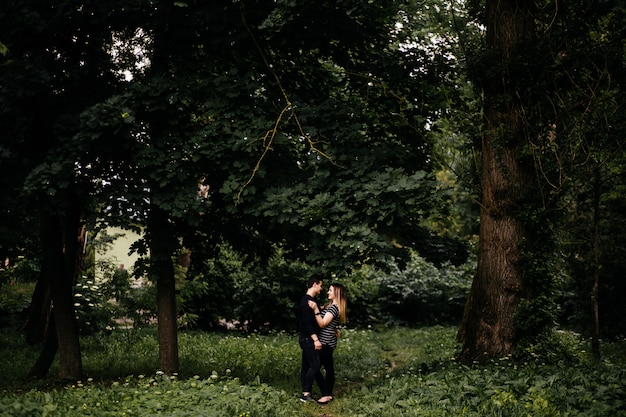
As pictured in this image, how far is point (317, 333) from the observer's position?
10109mm

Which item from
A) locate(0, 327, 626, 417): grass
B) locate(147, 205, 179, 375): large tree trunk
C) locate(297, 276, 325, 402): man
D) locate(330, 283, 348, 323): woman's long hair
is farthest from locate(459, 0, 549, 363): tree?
locate(147, 205, 179, 375): large tree trunk

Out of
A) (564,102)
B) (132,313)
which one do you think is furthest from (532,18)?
(132,313)

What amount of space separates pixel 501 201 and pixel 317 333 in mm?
3983

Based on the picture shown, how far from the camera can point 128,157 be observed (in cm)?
1122

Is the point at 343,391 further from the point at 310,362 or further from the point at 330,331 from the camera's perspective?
the point at 330,331

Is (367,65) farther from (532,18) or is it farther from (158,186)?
(158,186)

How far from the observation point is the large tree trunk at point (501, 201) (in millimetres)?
10617

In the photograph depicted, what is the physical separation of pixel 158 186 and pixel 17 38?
3478 mm

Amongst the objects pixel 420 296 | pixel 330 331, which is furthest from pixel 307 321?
pixel 420 296

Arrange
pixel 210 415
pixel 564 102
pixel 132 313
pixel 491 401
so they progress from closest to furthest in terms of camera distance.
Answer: pixel 210 415 < pixel 491 401 < pixel 564 102 < pixel 132 313

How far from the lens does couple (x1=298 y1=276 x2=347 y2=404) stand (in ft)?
32.5

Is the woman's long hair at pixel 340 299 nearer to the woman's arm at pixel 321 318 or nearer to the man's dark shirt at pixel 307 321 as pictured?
the woman's arm at pixel 321 318

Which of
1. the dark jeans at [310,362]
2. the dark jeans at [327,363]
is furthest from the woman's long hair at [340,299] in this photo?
the dark jeans at [310,362]

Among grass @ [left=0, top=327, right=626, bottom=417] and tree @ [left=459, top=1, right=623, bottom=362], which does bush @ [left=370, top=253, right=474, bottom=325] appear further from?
tree @ [left=459, top=1, right=623, bottom=362]
